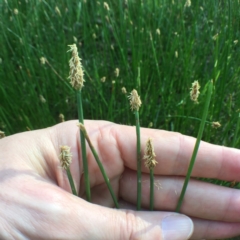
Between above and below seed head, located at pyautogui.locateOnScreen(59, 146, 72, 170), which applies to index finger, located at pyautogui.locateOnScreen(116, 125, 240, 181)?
below

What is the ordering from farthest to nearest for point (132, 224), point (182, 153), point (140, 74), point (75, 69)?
1. point (140, 74)
2. point (182, 153)
3. point (132, 224)
4. point (75, 69)

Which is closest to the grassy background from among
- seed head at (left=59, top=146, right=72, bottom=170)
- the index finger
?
the index finger

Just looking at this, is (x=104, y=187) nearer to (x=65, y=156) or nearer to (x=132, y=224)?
(x=132, y=224)

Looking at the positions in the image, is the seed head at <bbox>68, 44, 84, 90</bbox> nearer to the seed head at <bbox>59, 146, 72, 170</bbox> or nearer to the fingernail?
the seed head at <bbox>59, 146, 72, 170</bbox>

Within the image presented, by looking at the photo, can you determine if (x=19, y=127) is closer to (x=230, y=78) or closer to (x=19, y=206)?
(x=19, y=206)

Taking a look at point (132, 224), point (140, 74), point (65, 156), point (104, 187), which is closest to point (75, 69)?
point (65, 156)

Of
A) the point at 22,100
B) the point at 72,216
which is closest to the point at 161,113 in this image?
the point at 22,100
